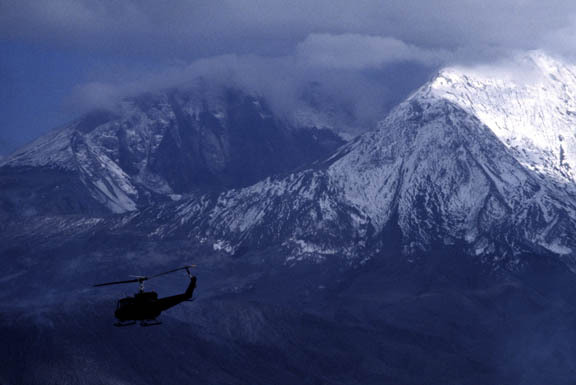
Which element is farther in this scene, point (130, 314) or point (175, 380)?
point (175, 380)

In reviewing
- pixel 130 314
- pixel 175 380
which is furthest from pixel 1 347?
pixel 130 314

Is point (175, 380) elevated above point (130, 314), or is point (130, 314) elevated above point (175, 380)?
point (130, 314)

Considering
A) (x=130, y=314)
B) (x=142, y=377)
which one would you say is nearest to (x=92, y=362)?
(x=142, y=377)

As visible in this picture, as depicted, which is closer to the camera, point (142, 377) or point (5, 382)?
A: point (5, 382)

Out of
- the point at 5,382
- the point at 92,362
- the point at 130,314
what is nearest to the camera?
the point at 130,314

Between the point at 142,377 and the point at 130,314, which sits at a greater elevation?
the point at 130,314

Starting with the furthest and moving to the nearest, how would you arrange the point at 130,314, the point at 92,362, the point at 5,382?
the point at 92,362 → the point at 5,382 → the point at 130,314

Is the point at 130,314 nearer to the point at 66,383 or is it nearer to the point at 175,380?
the point at 66,383

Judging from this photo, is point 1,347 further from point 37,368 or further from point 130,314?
point 130,314
